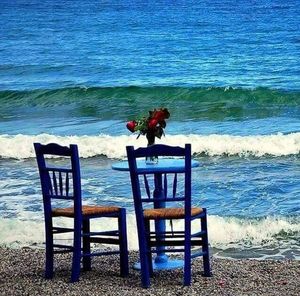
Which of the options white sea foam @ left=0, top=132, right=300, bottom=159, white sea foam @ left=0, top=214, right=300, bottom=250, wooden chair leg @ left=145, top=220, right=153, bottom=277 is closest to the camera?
wooden chair leg @ left=145, top=220, right=153, bottom=277

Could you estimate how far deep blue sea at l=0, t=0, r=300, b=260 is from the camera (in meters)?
12.5

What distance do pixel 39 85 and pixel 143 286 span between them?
24142 millimetres

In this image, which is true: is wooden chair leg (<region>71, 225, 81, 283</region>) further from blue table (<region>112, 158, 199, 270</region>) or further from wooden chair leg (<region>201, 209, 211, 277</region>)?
wooden chair leg (<region>201, 209, 211, 277</region>)

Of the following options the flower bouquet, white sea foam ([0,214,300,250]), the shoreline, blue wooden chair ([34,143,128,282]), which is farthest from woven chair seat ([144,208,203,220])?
white sea foam ([0,214,300,250])

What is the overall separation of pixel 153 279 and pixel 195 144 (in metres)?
11.0

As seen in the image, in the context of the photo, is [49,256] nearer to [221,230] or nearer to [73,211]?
[73,211]

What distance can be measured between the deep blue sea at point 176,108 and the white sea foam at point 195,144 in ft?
0.12

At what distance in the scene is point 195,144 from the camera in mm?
19641

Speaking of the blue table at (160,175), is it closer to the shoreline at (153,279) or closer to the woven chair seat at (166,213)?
the shoreline at (153,279)

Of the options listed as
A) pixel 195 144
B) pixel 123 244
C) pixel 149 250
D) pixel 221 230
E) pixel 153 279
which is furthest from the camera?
pixel 195 144

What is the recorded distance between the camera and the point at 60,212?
866cm

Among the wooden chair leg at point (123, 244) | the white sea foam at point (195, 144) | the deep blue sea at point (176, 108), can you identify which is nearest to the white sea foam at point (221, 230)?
the deep blue sea at point (176, 108)

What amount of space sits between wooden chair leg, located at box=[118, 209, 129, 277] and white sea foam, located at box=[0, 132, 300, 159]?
9.54 metres

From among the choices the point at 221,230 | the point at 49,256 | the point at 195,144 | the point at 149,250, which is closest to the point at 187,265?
the point at 149,250
